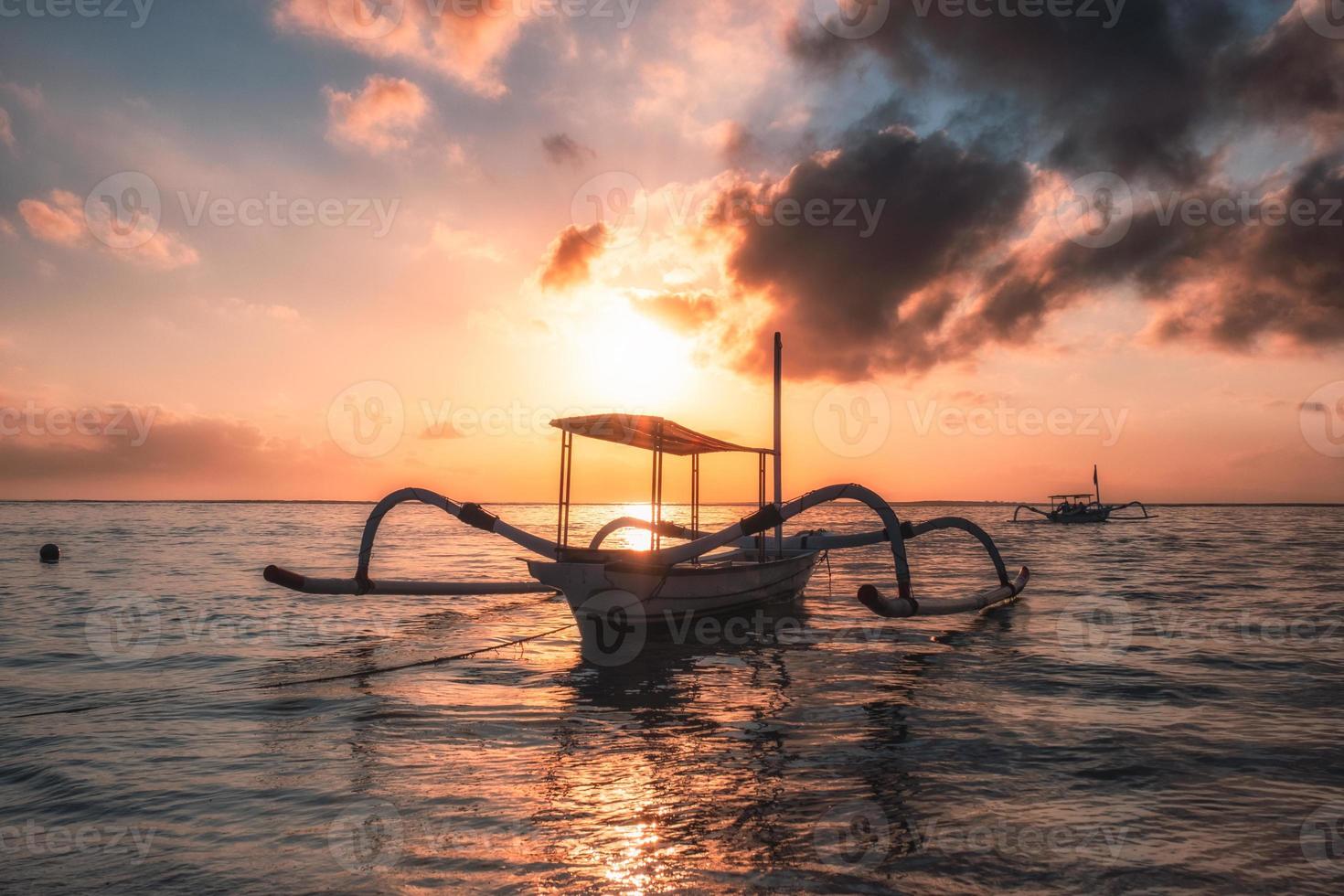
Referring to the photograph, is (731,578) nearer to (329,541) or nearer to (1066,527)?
(329,541)

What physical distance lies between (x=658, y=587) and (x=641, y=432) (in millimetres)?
3565

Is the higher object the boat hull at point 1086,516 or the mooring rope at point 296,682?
the boat hull at point 1086,516

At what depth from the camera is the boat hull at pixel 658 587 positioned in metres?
15.3

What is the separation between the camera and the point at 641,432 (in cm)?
1695

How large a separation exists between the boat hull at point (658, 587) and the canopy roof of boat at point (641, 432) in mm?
2985

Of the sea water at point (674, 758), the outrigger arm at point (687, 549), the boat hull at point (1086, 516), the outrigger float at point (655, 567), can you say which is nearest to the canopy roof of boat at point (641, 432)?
the outrigger float at point (655, 567)

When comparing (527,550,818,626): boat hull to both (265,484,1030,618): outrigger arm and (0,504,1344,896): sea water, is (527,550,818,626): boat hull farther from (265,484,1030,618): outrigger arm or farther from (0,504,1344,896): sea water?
(0,504,1344,896): sea water

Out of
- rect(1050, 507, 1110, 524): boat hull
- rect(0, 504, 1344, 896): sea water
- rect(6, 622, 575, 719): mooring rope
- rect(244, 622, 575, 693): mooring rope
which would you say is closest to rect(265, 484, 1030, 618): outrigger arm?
rect(0, 504, 1344, 896): sea water

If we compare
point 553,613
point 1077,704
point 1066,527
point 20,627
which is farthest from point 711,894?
point 1066,527

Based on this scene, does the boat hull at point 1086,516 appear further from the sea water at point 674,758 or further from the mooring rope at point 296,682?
the mooring rope at point 296,682

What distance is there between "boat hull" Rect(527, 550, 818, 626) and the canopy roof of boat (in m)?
2.99

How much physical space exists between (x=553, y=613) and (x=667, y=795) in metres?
16.4

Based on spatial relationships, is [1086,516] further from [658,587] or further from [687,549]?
[687,549]

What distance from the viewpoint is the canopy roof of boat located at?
1617 cm
